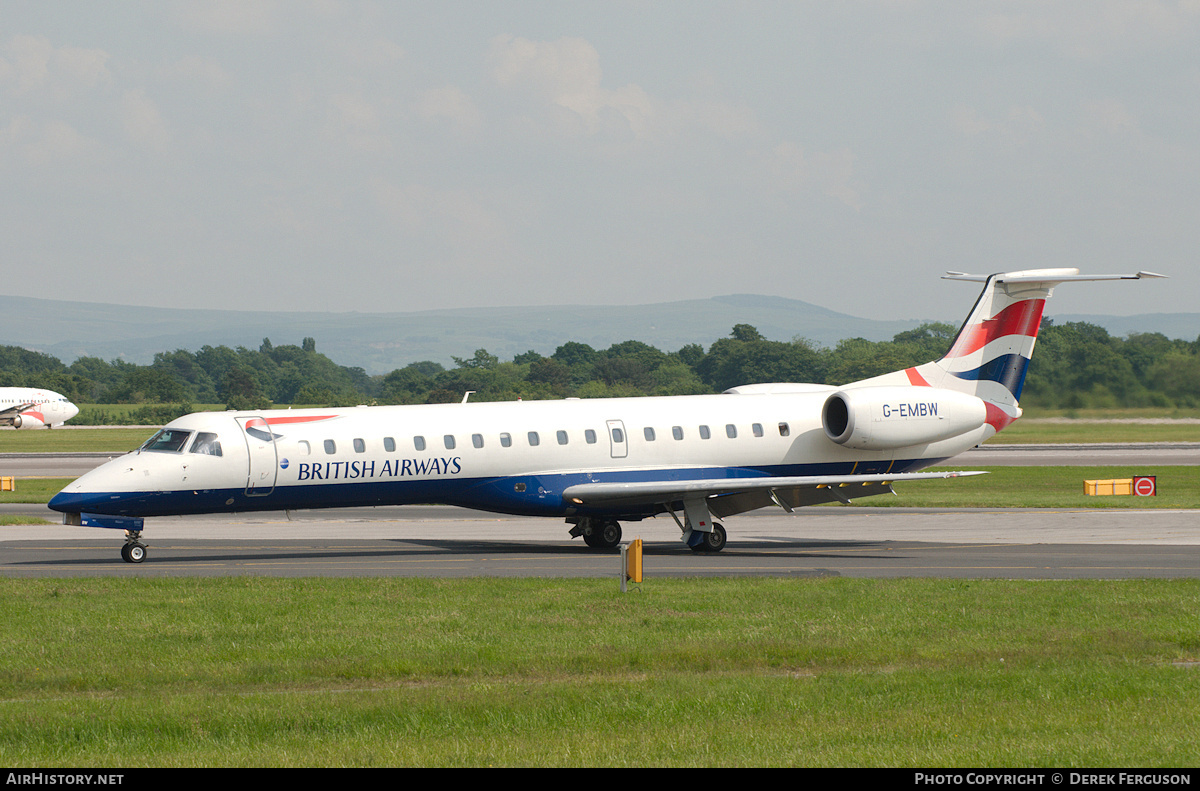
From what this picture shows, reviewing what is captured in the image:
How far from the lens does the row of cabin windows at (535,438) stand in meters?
27.2

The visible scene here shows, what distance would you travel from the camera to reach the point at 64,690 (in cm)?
1341

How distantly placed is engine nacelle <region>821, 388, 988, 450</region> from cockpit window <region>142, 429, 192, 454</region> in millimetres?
14754

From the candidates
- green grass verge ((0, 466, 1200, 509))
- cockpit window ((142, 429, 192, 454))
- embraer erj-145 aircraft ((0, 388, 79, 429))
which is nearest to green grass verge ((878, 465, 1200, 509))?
green grass verge ((0, 466, 1200, 509))

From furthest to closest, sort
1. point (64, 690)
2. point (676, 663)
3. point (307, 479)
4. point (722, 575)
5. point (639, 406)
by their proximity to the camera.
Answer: point (639, 406), point (307, 479), point (722, 575), point (676, 663), point (64, 690)

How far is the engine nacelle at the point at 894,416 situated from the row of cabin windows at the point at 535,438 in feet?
4.31

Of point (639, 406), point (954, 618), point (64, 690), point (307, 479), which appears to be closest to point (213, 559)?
point (307, 479)

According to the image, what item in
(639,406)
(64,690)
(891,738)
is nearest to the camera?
(891,738)

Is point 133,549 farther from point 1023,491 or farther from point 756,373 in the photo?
point 756,373

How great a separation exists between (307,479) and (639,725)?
16.9 meters

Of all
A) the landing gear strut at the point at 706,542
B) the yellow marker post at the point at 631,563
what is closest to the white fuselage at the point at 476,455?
the landing gear strut at the point at 706,542

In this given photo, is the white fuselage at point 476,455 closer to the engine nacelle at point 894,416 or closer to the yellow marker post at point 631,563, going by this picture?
the engine nacelle at point 894,416

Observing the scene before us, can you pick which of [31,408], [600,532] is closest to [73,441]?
[31,408]

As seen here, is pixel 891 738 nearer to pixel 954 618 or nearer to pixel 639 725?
pixel 639 725

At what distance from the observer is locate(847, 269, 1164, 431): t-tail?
32781 millimetres
